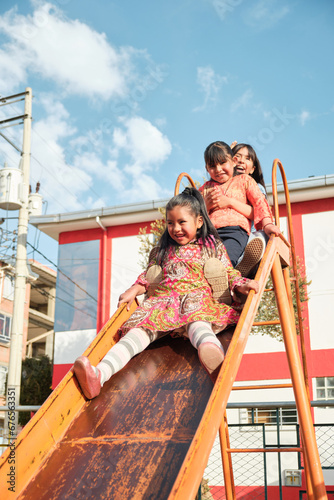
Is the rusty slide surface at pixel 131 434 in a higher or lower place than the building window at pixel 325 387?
lower

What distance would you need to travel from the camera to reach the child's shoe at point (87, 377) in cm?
254

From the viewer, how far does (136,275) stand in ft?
47.0

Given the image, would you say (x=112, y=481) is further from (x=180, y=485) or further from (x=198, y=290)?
(x=198, y=290)

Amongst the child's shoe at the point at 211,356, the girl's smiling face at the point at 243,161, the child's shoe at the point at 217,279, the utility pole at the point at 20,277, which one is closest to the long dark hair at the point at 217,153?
the girl's smiling face at the point at 243,161

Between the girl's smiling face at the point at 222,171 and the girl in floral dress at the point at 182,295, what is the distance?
51cm

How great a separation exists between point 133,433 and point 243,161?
2785 mm

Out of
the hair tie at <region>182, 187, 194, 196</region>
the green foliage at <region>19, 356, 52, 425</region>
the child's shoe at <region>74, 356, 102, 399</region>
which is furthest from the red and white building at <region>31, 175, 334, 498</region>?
the child's shoe at <region>74, 356, 102, 399</region>

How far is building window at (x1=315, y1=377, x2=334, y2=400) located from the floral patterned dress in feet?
32.1

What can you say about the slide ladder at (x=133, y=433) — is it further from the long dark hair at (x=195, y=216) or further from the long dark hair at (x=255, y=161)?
the long dark hair at (x=255, y=161)

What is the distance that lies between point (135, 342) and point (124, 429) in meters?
0.64

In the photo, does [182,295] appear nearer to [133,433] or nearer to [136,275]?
[133,433]

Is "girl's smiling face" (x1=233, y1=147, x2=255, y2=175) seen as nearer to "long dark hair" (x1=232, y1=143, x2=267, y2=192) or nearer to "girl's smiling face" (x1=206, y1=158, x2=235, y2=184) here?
"long dark hair" (x1=232, y1=143, x2=267, y2=192)

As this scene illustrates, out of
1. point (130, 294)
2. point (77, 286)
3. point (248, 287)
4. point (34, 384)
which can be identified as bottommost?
point (248, 287)

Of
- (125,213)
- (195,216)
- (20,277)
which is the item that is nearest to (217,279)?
(195,216)
